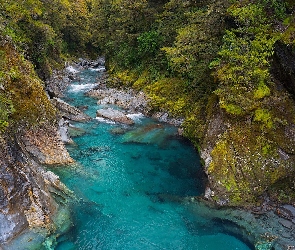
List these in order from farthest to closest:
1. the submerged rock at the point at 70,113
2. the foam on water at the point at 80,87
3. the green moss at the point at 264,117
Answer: the foam on water at the point at 80,87
the submerged rock at the point at 70,113
the green moss at the point at 264,117

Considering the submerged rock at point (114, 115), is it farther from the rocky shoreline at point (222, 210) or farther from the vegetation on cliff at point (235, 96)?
the vegetation on cliff at point (235, 96)

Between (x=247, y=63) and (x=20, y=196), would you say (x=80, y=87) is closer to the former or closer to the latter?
(x=247, y=63)

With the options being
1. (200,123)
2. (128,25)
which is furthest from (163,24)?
(200,123)

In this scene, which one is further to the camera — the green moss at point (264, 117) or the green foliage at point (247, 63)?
the green foliage at point (247, 63)

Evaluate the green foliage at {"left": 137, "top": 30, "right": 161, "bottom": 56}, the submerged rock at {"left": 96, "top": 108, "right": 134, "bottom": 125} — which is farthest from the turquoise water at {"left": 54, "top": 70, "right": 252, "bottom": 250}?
the green foliage at {"left": 137, "top": 30, "right": 161, "bottom": 56}

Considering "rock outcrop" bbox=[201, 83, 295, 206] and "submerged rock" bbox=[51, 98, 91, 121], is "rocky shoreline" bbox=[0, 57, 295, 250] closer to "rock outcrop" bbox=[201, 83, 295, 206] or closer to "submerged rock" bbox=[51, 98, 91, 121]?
"submerged rock" bbox=[51, 98, 91, 121]

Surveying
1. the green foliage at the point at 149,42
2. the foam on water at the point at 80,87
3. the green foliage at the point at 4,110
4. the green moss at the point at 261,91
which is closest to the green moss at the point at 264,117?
the green moss at the point at 261,91

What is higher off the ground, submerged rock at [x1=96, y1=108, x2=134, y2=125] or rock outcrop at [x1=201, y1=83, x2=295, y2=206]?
rock outcrop at [x1=201, y1=83, x2=295, y2=206]

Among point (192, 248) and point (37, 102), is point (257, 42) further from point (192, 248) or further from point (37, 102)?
point (37, 102)
